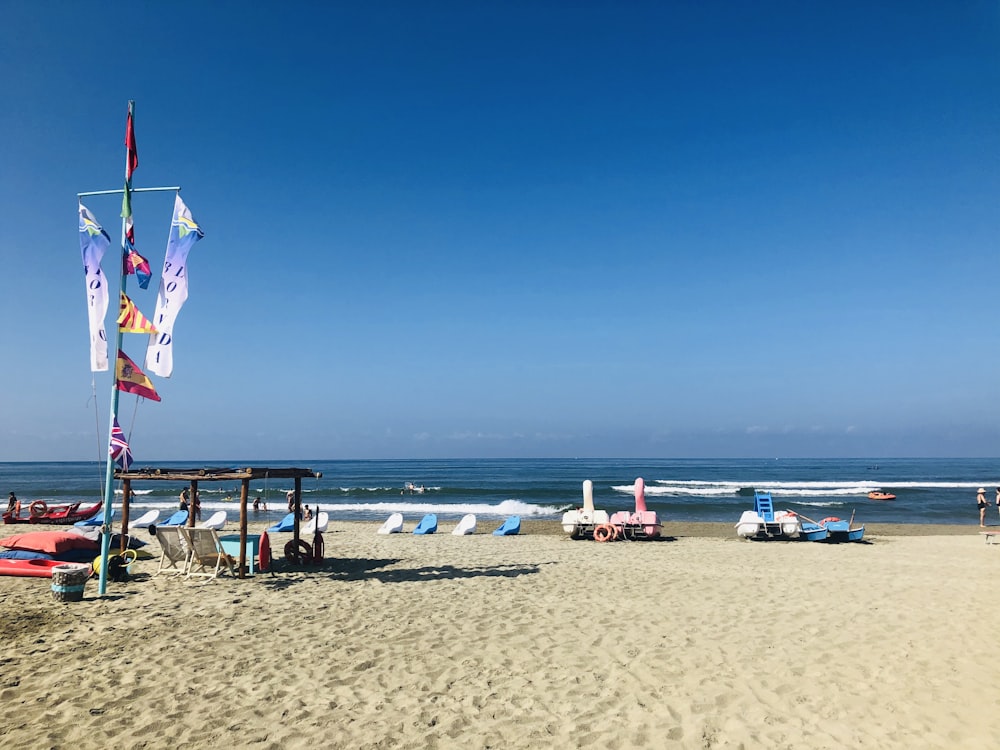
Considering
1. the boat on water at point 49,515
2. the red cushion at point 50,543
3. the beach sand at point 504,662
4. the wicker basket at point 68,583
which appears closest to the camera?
the beach sand at point 504,662

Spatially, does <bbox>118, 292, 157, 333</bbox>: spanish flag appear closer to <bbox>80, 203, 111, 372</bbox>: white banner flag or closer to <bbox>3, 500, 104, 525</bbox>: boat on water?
<bbox>80, 203, 111, 372</bbox>: white banner flag

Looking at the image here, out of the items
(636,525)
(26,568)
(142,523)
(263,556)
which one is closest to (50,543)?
(26,568)

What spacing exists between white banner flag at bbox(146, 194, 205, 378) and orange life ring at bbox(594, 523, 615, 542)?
12.2 m

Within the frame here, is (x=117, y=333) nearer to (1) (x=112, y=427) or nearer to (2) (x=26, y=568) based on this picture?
(1) (x=112, y=427)

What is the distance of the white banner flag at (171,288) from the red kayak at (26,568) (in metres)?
4.64

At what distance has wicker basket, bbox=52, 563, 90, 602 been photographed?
8.84 m

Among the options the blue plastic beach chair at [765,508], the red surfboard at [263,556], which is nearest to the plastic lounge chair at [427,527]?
the red surfboard at [263,556]

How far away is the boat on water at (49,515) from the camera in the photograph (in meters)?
22.2

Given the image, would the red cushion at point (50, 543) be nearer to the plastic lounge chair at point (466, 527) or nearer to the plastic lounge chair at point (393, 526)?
the plastic lounge chair at point (393, 526)

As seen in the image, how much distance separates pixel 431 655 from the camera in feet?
21.9

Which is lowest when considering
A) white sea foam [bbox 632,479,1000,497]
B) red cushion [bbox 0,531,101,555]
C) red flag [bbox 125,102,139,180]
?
white sea foam [bbox 632,479,1000,497]

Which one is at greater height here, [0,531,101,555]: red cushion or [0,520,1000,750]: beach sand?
[0,531,101,555]: red cushion

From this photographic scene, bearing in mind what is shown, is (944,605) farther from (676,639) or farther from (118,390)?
(118,390)

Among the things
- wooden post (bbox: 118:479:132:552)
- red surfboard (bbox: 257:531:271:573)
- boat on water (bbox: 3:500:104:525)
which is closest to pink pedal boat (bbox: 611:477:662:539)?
red surfboard (bbox: 257:531:271:573)
